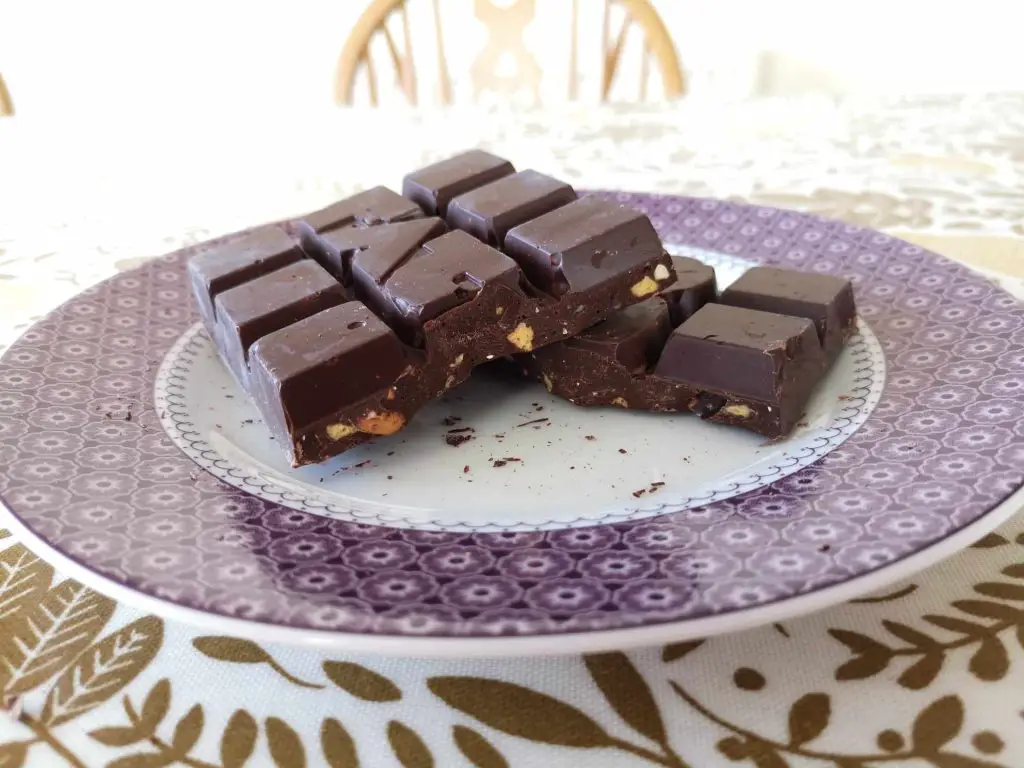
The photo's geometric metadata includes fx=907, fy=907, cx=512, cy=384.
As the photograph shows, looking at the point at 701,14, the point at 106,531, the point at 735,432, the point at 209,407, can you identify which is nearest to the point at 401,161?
the point at 209,407

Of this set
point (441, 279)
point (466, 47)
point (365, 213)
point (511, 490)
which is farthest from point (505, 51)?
point (511, 490)

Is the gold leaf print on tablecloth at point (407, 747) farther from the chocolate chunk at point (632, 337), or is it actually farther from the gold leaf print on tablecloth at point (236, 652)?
the chocolate chunk at point (632, 337)

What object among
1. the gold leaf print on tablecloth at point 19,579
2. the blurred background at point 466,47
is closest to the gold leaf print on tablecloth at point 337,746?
the gold leaf print on tablecloth at point 19,579

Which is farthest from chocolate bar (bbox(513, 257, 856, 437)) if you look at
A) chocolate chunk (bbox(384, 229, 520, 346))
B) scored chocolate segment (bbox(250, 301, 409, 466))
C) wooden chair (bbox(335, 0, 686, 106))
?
wooden chair (bbox(335, 0, 686, 106))

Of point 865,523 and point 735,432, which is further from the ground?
point 865,523

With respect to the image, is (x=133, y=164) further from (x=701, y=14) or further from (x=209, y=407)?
(x=701, y=14)

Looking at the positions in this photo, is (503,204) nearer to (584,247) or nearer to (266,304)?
(584,247)

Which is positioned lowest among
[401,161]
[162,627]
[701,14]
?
[701,14]
